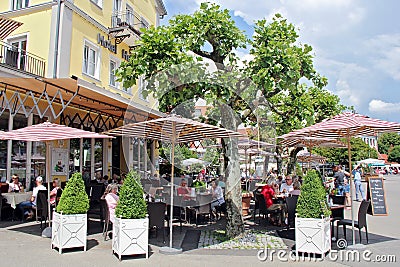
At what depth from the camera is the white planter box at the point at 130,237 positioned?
609 cm

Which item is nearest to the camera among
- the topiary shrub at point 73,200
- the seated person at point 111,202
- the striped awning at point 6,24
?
the topiary shrub at point 73,200

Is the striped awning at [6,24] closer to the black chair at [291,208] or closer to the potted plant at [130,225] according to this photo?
the potted plant at [130,225]

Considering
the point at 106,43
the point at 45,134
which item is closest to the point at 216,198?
the point at 45,134

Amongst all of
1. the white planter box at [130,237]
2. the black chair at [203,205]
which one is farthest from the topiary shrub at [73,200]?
the black chair at [203,205]

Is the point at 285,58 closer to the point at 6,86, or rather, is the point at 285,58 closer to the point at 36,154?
the point at 6,86

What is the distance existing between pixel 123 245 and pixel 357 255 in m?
4.28

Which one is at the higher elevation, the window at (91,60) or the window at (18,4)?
the window at (18,4)

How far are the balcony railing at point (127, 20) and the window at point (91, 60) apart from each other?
1882mm

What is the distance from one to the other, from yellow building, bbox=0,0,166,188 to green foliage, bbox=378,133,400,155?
99024mm

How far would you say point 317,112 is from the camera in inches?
666

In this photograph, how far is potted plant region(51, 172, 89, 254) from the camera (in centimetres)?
638

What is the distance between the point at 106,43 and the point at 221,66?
9.94 m

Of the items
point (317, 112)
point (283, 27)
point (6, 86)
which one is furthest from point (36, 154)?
point (317, 112)

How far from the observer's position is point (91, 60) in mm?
15625
